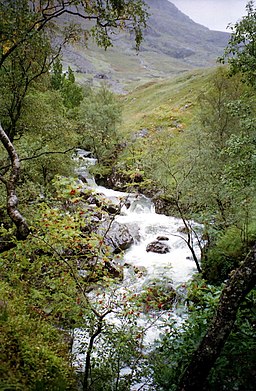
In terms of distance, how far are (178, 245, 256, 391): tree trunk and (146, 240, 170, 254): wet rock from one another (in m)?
15.7

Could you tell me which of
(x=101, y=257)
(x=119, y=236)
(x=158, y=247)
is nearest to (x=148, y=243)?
(x=158, y=247)

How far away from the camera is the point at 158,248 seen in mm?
21297

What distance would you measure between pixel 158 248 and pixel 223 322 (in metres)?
16.2

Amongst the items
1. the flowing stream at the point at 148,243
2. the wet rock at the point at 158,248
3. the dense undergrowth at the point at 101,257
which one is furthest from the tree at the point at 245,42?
the wet rock at the point at 158,248

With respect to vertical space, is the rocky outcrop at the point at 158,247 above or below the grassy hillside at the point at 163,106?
below

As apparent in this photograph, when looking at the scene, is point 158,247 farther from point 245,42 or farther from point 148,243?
point 245,42

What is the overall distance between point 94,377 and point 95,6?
985 centimetres

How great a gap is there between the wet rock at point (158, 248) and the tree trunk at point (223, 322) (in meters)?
15.7

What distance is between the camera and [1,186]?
11242 mm

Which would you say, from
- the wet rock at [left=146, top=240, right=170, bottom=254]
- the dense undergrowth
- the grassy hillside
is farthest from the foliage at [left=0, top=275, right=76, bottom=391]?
the grassy hillside

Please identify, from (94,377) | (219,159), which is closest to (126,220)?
(219,159)

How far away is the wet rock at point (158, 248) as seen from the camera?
2107 centimetres

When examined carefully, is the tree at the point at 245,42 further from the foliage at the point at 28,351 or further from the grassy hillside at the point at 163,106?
the grassy hillside at the point at 163,106

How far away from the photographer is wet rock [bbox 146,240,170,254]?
69.1ft
